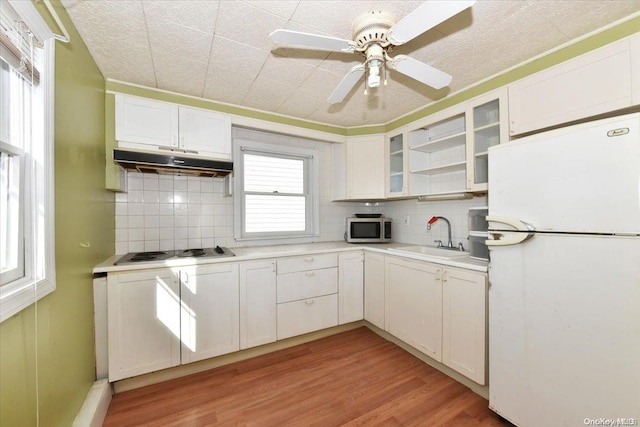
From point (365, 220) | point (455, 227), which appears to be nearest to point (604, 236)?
point (455, 227)

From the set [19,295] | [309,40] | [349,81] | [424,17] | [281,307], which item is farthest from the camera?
[281,307]

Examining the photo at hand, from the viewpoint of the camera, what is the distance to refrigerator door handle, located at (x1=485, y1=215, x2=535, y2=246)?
138 centimetres

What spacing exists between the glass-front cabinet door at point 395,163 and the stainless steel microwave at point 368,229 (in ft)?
1.22

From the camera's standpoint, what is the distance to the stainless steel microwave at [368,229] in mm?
3043

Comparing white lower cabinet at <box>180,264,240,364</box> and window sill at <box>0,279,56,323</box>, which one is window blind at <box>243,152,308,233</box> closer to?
white lower cabinet at <box>180,264,240,364</box>

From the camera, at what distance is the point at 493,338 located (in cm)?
154

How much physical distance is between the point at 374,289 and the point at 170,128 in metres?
2.47

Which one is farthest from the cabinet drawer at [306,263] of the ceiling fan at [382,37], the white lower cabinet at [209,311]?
the ceiling fan at [382,37]

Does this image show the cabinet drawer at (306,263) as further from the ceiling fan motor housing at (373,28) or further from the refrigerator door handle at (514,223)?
the ceiling fan motor housing at (373,28)

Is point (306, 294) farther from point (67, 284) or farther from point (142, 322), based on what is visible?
point (67, 284)

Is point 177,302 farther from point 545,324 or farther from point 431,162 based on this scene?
point 431,162

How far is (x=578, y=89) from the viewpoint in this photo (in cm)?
152

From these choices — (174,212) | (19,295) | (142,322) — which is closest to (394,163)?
(174,212)

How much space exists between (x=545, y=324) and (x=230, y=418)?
6.24ft
